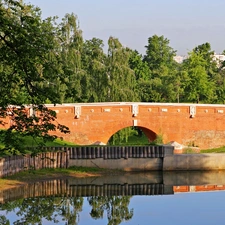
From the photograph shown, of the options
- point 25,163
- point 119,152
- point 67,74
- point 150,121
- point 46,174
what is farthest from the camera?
point 150,121

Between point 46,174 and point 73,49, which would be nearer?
point 46,174

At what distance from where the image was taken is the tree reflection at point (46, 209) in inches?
702

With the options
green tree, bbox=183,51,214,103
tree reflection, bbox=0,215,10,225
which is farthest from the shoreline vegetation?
green tree, bbox=183,51,214,103

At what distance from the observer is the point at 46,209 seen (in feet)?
63.9

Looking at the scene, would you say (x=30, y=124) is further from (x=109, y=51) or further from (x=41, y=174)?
(x=109, y=51)

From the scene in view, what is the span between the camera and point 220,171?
32.6 meters

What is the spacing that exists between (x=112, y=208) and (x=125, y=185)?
567cm

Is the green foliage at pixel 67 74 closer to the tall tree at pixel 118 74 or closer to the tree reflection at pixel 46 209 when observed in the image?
the tall tree at pixel 118 74

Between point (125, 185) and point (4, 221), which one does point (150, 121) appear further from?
point (4, 221)

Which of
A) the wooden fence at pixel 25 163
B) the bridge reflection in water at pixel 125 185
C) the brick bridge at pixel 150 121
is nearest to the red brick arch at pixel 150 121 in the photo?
the brick bridge at pixel 150 121

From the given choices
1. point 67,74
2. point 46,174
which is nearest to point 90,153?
point 46,174

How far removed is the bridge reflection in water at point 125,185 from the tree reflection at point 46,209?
2.46 feet

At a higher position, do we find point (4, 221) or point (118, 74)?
point (118, 74)

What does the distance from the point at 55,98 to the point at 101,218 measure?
25.5ft
